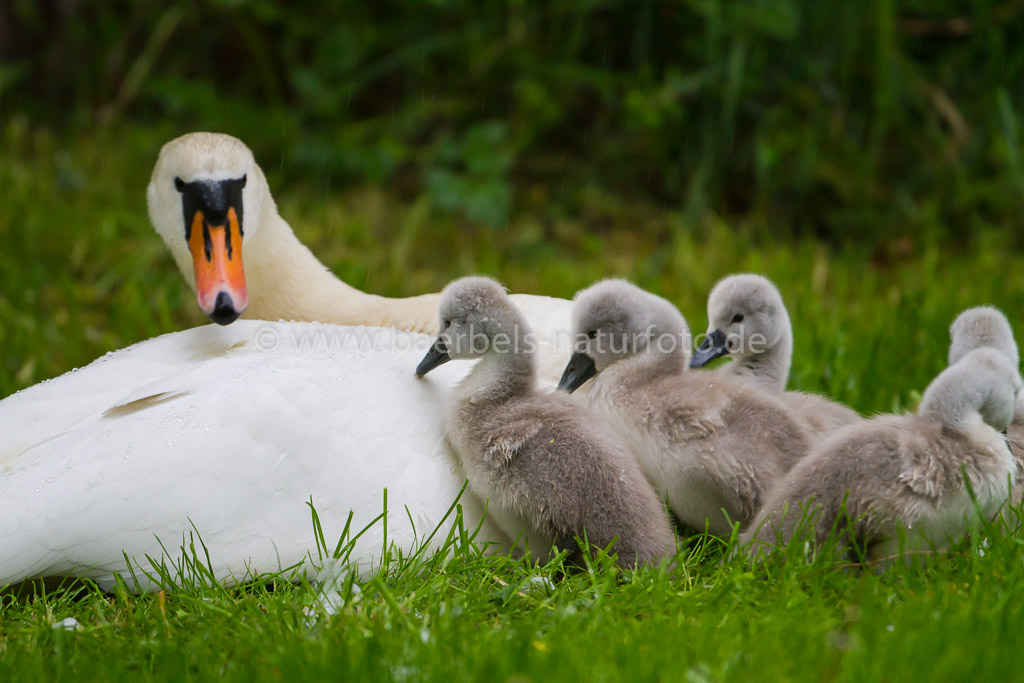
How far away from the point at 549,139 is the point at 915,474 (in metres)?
5.45

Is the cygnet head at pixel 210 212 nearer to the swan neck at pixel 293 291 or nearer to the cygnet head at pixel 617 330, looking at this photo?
the swan neck at pixel 293 291

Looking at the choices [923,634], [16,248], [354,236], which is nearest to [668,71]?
[354,236]

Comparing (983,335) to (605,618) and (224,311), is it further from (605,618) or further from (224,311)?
(224,311)

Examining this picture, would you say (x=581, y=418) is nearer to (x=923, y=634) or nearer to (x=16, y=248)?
(x=923, y=634)

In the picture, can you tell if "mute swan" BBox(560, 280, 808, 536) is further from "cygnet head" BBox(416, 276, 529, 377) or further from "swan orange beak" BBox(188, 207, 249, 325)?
"swan orange beak" BBox(188, 207, 249, 325)

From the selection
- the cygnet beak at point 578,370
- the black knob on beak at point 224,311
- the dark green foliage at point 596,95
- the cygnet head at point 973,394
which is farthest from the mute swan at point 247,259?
the dark green foliage at point 596,95

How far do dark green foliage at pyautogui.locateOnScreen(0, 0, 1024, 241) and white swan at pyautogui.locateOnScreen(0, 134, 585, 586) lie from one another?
11.9ft

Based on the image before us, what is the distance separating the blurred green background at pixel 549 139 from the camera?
607cm

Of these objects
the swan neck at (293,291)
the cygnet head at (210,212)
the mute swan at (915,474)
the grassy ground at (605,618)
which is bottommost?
the grassy ground at (605,618)

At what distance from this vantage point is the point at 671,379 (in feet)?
10.00

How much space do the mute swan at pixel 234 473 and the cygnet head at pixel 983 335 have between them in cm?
141

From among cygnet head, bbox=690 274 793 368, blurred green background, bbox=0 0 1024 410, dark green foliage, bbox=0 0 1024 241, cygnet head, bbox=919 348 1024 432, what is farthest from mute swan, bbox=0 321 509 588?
dark green foliage, bbox=0 0 1024 241

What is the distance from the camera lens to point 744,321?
11.0 feet

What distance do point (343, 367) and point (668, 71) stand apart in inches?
188
